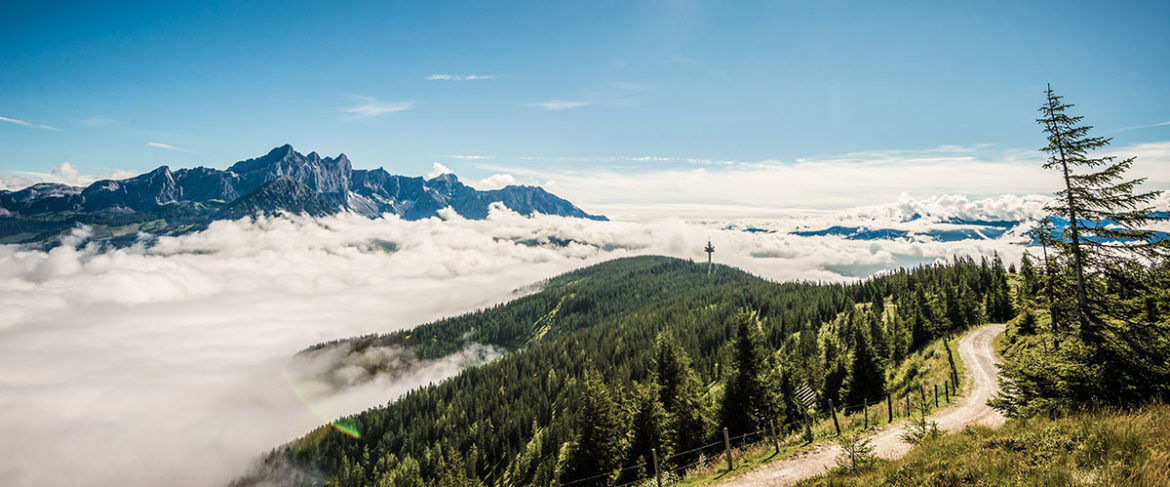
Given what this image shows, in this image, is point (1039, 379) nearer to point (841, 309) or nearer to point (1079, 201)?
point (1079, 201)

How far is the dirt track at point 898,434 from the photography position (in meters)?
20.3

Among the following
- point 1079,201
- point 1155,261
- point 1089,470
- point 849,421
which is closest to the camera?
point 1089,470

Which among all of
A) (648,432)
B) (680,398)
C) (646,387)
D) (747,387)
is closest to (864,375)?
(747,387)

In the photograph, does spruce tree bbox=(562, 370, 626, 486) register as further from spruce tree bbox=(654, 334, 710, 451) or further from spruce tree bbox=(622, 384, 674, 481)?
spruce tree bbox=(654, 334, 710, 451)

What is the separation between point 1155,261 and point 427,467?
14887 centimetres

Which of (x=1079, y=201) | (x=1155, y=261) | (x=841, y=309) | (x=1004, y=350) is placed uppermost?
(x=1079, y=201)

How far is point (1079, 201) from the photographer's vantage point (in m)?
20.3

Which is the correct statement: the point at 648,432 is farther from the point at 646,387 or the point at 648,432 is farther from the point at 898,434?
the point at 646,387

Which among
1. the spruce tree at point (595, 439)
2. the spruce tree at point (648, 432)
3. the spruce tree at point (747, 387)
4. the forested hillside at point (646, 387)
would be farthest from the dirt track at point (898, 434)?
the spruce tree at point (595, 439)

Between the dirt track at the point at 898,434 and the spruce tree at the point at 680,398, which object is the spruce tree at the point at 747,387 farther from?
the dirt track at the point at 898,434

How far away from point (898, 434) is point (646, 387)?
117 feet

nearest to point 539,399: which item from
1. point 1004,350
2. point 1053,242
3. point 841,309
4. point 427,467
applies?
point 427,467

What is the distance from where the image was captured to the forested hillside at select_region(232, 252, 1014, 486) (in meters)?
40.9

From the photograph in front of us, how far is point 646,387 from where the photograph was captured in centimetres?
5866
